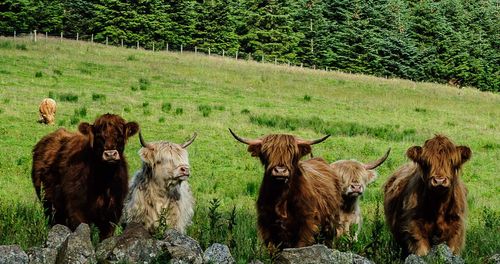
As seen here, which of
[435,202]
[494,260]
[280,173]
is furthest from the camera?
[435,202]

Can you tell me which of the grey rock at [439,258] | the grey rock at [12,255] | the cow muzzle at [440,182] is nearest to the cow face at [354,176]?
the cow muzzle at [440,182]

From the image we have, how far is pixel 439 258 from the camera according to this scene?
7.79 m

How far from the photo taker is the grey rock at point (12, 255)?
6.75 metres

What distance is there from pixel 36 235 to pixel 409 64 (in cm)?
6931

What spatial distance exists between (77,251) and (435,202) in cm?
434

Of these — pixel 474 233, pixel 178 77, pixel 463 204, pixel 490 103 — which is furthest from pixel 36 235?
pixel 490 103

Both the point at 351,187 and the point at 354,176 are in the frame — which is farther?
the point at 354,176

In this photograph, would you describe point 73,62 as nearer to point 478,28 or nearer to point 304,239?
point 304,239

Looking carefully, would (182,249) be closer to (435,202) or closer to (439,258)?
(439,258)

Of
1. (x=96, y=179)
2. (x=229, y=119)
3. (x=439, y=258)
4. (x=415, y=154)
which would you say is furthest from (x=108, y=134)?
(x=229, y=119)

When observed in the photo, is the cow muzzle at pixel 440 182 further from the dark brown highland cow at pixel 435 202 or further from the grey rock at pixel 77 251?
the grey rock at pixel 77 251

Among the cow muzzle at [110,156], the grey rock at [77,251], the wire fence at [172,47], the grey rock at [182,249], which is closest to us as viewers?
the grey rock at [77,251]

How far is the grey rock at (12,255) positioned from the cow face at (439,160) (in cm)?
456

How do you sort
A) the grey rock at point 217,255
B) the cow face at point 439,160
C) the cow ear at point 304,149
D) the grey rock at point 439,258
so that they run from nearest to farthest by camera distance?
the grey rock at point 217,255, the grey rock at point 439,258, the cow face at point 439,160, the cow ear at point 304,149
